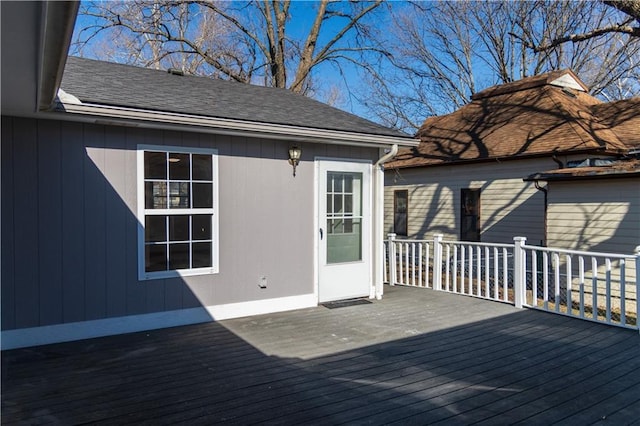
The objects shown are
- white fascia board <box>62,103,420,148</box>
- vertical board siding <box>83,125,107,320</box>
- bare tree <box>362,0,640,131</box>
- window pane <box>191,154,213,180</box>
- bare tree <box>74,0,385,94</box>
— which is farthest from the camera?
bare tree <box>362,0,640,131</box>

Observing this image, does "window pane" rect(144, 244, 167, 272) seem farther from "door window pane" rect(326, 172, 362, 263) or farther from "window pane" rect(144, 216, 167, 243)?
"door window pane" rect(326, 172, 362, 263)

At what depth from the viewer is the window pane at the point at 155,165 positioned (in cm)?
484

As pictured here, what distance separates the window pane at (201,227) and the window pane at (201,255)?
0.09 metres

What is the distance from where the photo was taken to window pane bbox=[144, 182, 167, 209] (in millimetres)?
4855

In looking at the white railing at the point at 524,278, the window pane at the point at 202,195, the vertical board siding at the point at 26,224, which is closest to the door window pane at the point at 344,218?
the white railing at the point at 524,278

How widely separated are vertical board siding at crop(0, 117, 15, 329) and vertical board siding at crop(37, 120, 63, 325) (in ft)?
0.74

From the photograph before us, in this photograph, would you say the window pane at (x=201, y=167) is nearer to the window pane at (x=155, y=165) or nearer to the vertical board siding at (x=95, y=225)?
the window pane at (x=155, y=165)

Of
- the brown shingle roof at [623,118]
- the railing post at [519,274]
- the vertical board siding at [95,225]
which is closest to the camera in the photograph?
the vertical board siding at [95,225]

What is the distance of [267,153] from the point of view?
5.66m

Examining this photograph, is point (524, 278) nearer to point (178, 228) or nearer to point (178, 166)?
point (178, 228)

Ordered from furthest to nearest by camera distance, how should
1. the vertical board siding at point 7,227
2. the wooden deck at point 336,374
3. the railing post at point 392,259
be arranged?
1. the railing post at point 392,259
2. the vertical board siding at point 7,227
3. the wooden deck at point 336,374

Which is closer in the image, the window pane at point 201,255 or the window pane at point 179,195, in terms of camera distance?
the window pane at point 179,195

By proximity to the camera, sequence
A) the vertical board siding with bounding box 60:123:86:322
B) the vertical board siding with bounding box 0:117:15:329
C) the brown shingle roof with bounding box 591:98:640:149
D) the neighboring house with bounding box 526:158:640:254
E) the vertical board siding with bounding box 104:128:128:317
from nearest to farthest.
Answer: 1. the vertical board siding with bounding box 0:117:15:329
2. the vertical board siding with bounding box 60:123:86:322
3. the vertical board siding with bounding box 104:128:128:317
4. the neighboring house with bounding box 526:158:640:254
5. the brown shingle roof with bounding box 591:98:640:149

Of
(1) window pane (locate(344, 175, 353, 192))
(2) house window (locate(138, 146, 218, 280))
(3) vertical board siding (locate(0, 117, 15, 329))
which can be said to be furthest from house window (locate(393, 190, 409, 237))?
(3) vertical board siding (locate(0, 117, 15, 329))
